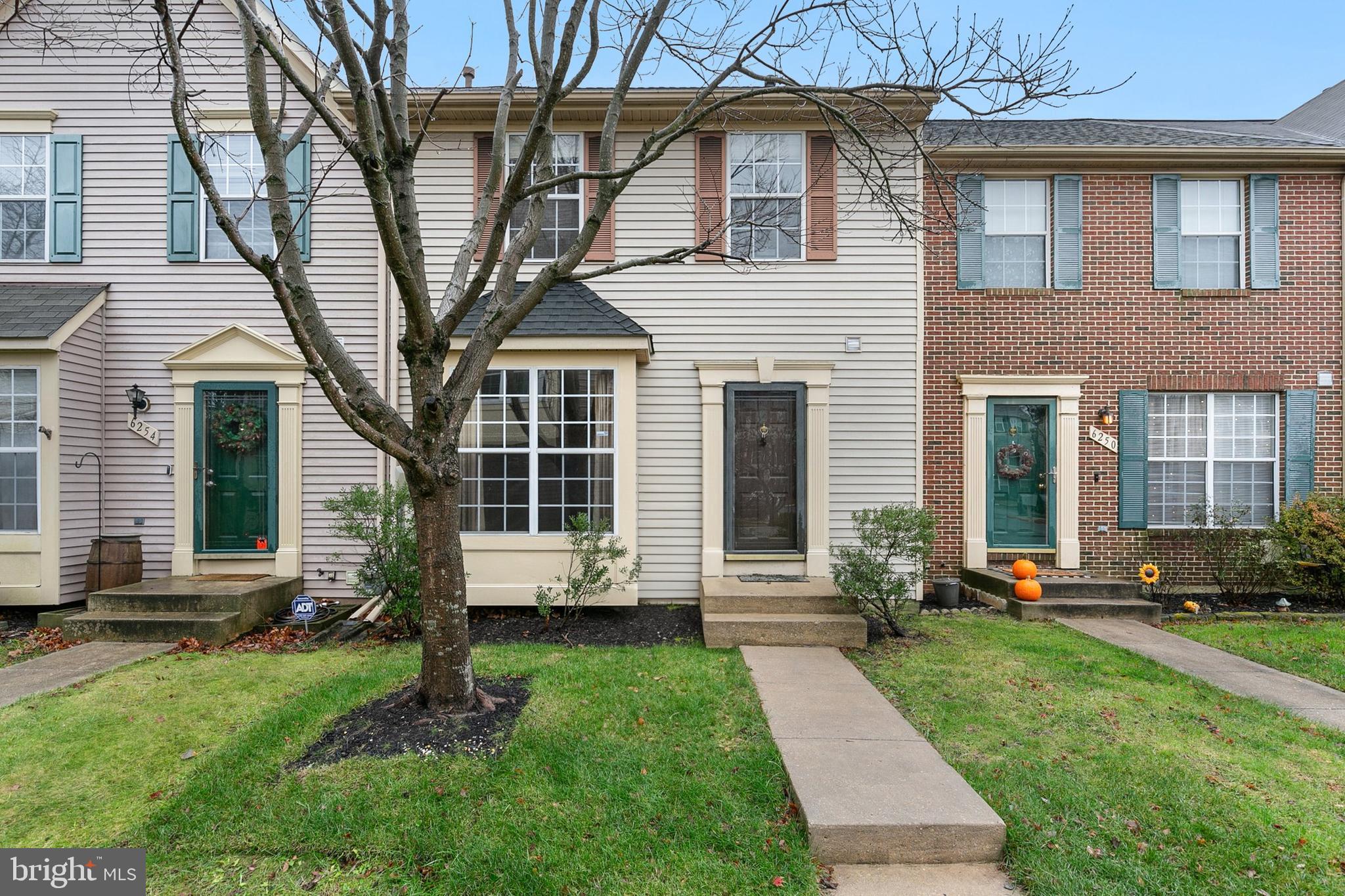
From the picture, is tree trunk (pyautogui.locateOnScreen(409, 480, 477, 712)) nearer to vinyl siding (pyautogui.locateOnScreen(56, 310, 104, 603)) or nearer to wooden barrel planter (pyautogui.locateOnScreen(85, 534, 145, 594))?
wooden barrel planter (pyautogui.locateOnScreen(85, 534, 145, 594))

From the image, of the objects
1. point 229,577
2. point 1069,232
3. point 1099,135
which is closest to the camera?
point 229,577

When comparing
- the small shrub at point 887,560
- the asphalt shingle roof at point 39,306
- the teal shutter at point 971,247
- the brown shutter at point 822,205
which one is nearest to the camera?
the small shrub at point 887,560

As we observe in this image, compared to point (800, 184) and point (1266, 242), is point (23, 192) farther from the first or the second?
point (1266, 242)

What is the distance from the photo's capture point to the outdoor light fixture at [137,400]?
7.52 m

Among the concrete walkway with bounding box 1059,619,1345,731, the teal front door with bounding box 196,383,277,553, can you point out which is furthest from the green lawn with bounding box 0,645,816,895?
the concrete walkway with bounding box 1059,619,1345,731

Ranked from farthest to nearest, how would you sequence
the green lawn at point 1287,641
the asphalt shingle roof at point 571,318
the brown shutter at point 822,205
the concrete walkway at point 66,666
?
the brown shutter at point 822,205 → the asphalt shingle roof at point 571,318 → the green lawn at point 1287,641 → the concrete walkway at point 66,666

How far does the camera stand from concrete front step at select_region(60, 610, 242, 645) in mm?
6180

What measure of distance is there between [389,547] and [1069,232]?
8726 millimetres

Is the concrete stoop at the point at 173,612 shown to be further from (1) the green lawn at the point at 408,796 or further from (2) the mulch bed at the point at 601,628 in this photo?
(2) the mulch bed at the point at 601,628

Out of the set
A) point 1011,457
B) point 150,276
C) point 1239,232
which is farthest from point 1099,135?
point 150,276

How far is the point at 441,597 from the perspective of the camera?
3986 millimetres

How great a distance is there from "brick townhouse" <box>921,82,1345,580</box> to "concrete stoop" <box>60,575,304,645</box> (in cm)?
773

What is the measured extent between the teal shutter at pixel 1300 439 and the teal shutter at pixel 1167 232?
208 centimetres

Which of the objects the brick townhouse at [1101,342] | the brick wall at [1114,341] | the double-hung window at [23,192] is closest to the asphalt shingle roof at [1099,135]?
the brick townhouse at [1101,342]
